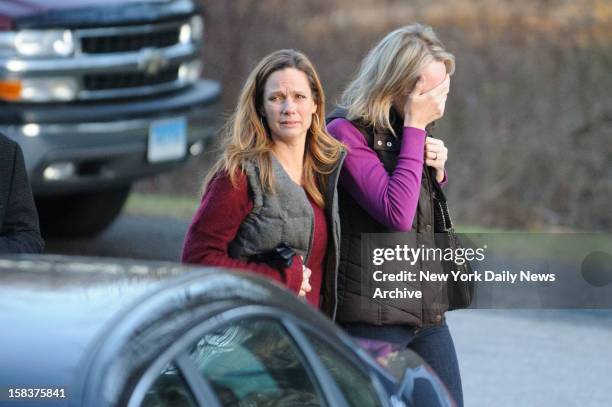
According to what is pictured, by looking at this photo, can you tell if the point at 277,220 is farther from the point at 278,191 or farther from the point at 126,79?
the point at 126,79

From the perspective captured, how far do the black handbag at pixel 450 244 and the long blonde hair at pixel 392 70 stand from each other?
26 cm

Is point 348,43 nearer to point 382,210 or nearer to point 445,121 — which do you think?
point 445,121

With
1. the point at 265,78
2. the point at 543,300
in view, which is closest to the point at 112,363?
the point at 265,78

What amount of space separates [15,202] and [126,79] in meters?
4.52

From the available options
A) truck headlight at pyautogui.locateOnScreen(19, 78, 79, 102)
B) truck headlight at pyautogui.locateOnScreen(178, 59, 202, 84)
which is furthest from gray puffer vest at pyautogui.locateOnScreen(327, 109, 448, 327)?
truck headlight at pyautogui.locateOnScreen(178, 59, 202, 84)

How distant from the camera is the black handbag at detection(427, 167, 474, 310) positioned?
4.79 meters

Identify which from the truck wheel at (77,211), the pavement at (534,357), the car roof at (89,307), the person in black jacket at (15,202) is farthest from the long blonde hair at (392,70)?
the truck wheel at (77,211)

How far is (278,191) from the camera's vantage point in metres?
4.53

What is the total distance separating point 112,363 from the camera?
2766mm

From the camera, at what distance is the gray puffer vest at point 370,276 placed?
184 inches

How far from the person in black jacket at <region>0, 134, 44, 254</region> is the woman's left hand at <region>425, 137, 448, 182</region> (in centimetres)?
122

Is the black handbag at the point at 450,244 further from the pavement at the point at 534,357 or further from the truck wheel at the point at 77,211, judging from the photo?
the truck wheel at the point at 77,211

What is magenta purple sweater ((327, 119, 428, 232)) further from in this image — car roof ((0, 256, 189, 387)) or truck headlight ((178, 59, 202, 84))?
truck headlight ((178, 59, 202, 84))

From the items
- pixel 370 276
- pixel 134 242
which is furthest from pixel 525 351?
pixel 370 276
